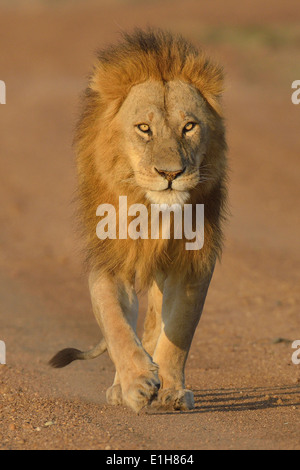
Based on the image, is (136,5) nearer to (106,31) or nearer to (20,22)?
(20,22)

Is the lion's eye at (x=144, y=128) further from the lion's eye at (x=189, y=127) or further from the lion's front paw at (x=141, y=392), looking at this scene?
the lion's front paw at (x=141, y=392)

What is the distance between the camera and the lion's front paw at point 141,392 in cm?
488

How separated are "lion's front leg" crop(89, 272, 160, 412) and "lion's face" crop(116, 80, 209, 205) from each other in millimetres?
646

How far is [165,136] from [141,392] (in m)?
1.43

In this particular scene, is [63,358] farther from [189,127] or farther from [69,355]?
[189,127]

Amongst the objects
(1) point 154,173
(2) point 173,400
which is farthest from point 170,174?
(2) point 173,400

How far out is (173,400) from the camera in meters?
5.54

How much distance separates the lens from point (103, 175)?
5680 mm

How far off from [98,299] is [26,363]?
6.97 ft

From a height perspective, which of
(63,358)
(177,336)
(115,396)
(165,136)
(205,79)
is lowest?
(115,396)

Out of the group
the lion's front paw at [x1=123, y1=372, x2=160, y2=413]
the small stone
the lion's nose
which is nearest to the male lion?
the lion's nose

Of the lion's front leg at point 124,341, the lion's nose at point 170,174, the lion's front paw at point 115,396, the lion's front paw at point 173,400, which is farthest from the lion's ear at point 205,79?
the lion's front paw at point 115,396

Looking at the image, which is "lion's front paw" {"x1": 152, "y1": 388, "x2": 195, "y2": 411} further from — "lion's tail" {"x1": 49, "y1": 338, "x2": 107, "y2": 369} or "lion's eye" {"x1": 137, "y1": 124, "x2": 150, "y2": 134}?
"lion's eye" {"x1": 137, "y1": 124, "x2": 150, "y2": 134}

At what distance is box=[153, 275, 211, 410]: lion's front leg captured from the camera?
219 inches
